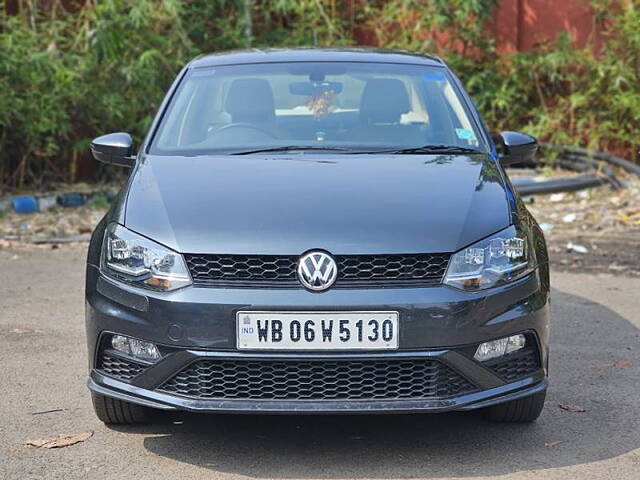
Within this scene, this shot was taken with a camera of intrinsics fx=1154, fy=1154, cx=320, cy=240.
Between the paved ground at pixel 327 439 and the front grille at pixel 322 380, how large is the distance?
0.91 feet

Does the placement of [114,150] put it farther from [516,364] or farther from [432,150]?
[516,364]

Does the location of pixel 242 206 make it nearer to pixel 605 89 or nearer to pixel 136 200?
pixel 136 200

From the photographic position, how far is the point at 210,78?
220 inches

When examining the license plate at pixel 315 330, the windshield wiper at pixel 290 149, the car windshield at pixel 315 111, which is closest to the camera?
the license plate at pixel 315 330

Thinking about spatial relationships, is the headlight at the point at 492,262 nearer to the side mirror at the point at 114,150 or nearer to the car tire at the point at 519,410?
the car tire at the point at 519,410

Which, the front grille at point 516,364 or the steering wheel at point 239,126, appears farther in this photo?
the steering wheel at point 239,126

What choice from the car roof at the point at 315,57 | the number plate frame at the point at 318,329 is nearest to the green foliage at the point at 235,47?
the car roof at the point at 315,57

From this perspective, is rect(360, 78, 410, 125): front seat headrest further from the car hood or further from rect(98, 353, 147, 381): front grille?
rect(98, 353, 147, 381): front grille

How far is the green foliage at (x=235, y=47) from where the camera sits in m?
10.9

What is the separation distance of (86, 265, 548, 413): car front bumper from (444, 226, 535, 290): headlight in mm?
41

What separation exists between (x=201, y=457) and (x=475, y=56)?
953 centimetres

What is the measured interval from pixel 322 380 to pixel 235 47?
29.0 ft

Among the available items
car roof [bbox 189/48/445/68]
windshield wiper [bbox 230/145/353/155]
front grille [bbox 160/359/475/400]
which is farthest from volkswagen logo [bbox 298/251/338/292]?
car roof [bbox 189/48/445/68]

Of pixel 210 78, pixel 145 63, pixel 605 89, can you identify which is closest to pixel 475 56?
pixel 605 89
